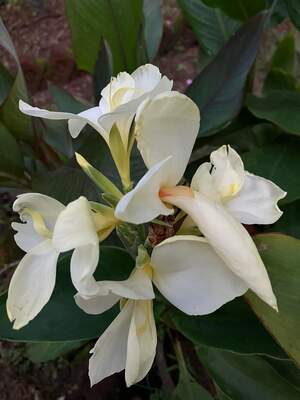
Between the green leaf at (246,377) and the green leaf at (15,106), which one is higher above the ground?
the green leaf at (15,106)

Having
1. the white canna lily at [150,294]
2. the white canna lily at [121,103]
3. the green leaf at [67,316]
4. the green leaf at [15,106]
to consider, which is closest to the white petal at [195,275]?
the white canna lily at [150,294]

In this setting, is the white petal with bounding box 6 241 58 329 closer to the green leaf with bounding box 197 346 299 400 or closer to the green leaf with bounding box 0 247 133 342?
the green leaf with bounding box 0 247 133 342

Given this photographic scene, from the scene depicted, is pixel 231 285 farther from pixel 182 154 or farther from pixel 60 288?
pixel 60 288

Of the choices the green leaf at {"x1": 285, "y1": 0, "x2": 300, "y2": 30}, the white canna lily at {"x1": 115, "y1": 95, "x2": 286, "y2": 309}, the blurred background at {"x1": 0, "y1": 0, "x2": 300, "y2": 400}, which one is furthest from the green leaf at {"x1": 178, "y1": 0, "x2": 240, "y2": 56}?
the white canna lily at {"x1": 115, "y1": 95, "x2": 286, "y2": 309}

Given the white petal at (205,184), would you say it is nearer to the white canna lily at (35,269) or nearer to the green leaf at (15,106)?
the white canna lily at (35,269)

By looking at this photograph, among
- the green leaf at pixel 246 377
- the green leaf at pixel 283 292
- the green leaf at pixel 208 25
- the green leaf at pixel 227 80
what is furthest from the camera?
the green leaf at pixel 208 25

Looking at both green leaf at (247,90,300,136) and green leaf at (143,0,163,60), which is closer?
green leaf at (247,90,300,136)

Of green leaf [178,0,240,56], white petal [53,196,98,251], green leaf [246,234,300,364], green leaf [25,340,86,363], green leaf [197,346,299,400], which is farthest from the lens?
green leaf [178,0,240,56]
